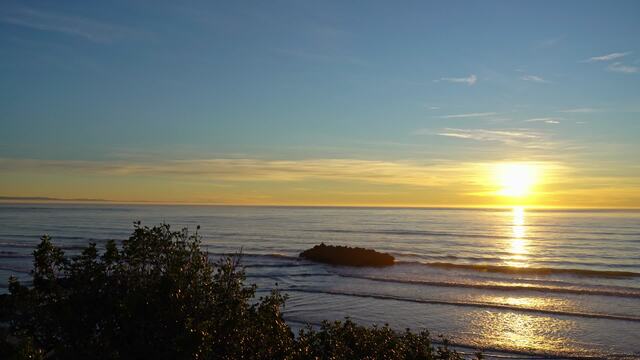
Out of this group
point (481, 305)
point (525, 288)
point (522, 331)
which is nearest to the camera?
point (522, 331)

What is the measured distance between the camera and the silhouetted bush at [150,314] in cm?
769

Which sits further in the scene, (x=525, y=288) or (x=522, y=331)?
(x=525, y=288)

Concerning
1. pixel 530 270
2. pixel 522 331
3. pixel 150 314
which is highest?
pixel 150 314

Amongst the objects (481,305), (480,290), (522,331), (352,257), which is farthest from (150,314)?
(352,257)

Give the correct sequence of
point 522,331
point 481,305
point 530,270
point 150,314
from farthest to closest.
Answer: point 530,270, point 481,305, point 522,331, point 150,314

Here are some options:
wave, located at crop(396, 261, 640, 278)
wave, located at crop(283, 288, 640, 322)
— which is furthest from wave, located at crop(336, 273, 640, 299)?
wave, located at crop(396, 261, 640, 278)

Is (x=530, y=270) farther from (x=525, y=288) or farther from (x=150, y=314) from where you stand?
(x=150, y=314)

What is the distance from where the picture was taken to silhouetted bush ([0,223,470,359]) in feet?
25.2

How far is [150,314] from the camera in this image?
7949 mm

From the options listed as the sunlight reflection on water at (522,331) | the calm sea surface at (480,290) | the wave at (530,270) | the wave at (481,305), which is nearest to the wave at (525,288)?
the calm sea surface at (480,290)

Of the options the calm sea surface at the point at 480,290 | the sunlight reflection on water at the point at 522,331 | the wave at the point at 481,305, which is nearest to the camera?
the sunlight reflection on water at the point at 522,331

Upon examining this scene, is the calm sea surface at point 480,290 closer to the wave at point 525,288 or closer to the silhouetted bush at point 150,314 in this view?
the wave at point 525,288

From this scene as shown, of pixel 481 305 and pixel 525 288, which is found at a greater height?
pixel 525 288

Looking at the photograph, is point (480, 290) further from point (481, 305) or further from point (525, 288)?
point (481, 305)
